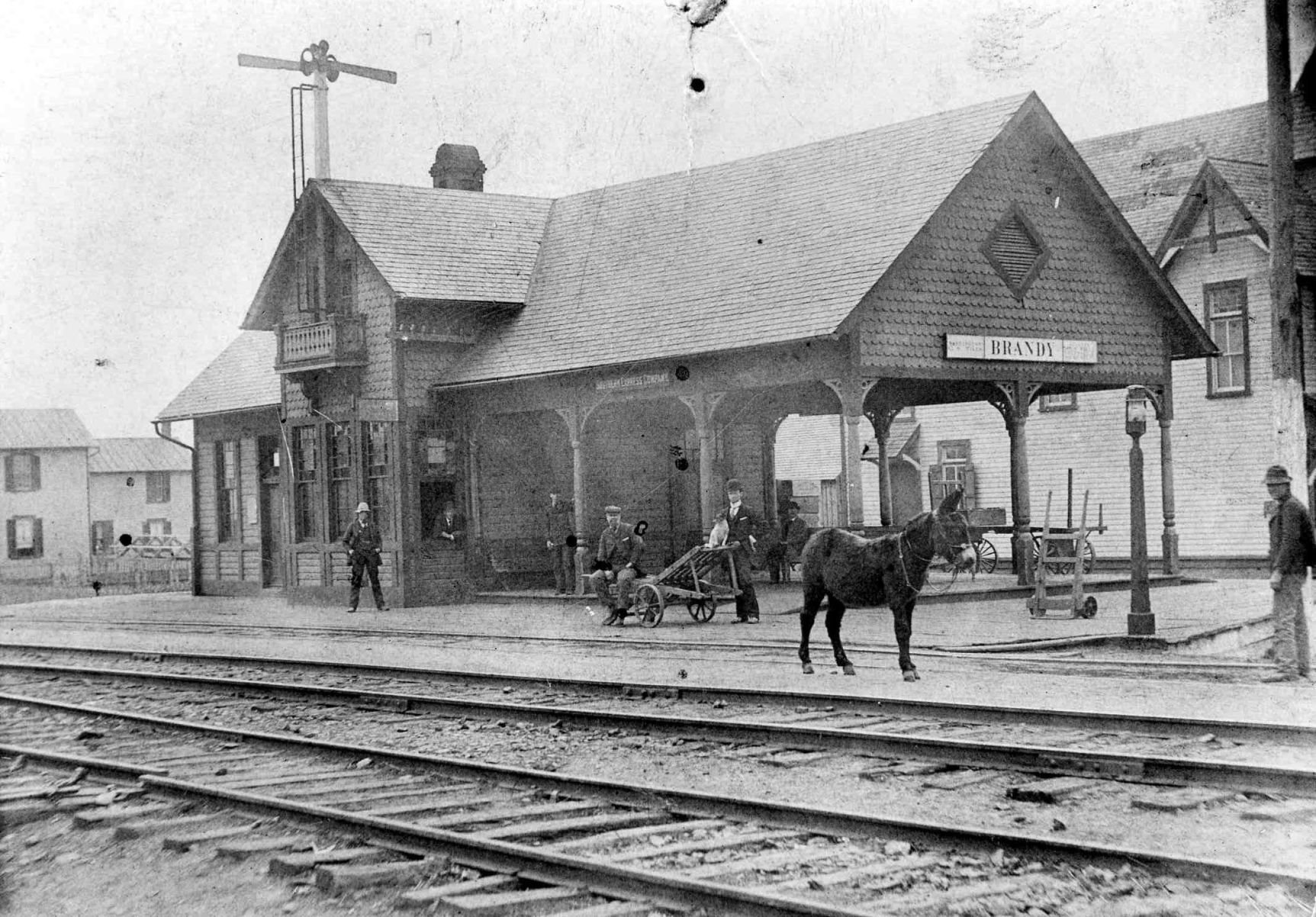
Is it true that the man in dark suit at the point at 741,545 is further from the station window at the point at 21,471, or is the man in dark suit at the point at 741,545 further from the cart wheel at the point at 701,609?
the station window at the point at 21,471

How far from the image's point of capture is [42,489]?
61000mm

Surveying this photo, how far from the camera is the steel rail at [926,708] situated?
8930mm

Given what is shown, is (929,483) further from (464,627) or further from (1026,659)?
(1026,659)

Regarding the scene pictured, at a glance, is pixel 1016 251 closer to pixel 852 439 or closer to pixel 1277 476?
pixel 852 439

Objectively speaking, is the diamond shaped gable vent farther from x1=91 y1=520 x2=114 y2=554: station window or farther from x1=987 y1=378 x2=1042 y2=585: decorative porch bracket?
x1=91 y1=520 x2=114 y2=554: station window

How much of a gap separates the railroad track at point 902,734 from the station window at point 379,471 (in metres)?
11.4

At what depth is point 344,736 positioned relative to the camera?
35.5 ft

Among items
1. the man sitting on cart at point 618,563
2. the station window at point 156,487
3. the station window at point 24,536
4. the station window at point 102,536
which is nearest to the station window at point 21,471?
the station window at point 24,536

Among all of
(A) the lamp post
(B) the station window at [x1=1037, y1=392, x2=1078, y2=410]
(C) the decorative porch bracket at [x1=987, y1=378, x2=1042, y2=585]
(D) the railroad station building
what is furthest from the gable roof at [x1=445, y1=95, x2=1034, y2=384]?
(B) the station window at [x1=1037, y1=392, x2=1078, y2=410]

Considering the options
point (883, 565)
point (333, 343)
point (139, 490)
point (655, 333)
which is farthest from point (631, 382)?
point (139, 490)

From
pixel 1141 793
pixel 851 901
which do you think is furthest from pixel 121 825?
pixel 1141 793

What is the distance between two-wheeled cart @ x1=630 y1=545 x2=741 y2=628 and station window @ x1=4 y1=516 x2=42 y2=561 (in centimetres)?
4901

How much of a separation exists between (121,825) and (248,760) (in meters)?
2.14

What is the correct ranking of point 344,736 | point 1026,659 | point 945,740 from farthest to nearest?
point 1026,659, point 344,736, point 945,740
